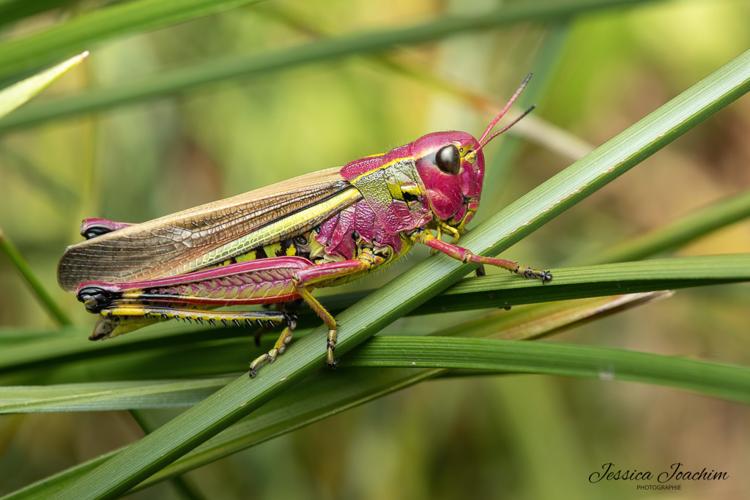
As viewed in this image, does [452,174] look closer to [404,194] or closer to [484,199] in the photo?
[404,194]

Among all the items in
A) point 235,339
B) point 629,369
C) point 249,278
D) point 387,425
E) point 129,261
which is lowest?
point 629,369

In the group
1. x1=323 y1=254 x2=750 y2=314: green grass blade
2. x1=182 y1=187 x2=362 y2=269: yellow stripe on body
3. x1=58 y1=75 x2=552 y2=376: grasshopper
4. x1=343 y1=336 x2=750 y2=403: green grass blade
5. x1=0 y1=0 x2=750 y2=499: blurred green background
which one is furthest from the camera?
x1=0 y1=0 x2=750 y2=499: blurred green background

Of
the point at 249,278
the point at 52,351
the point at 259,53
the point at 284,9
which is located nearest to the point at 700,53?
the point at 284,9

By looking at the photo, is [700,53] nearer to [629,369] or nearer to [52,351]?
[629,369]

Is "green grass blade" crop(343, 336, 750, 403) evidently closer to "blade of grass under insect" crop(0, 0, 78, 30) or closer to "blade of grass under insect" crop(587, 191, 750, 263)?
"blade of grass under insect" crop(587, 191, 750, 263)

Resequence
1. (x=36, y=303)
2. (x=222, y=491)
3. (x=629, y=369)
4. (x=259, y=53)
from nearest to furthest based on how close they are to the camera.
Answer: (x=629, y=369) → (x=259, y=53) → (x=222, y=491) → (x=36, y=303)

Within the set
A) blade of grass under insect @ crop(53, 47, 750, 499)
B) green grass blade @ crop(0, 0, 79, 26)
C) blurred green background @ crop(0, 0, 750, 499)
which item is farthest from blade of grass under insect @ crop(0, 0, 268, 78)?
blurred green background @ crop(0, 0, 750, 499)
